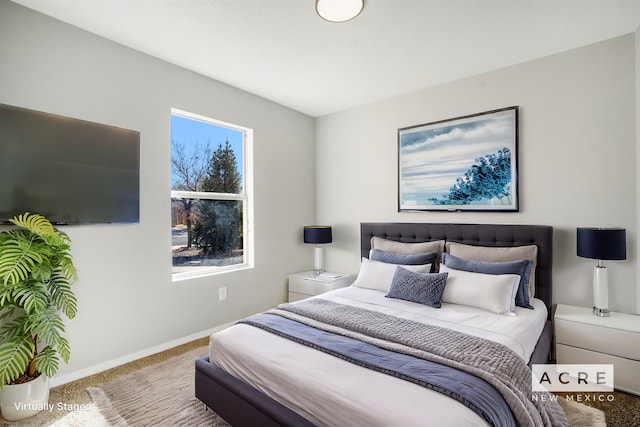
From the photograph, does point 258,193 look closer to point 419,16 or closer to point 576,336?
point 419,16

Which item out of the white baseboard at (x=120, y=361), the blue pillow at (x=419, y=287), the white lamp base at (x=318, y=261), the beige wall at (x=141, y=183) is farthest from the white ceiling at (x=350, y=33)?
the white baseboard at (x=120, y=361)

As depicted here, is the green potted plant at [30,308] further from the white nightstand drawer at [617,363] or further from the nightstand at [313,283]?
the white nightstand drawer at [617,363]

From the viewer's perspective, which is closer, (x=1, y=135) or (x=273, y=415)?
(x=273, y=415)

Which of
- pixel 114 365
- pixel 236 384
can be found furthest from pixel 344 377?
pixel 114 365

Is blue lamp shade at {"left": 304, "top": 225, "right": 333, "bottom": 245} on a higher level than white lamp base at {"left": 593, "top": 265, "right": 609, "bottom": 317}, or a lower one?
higher

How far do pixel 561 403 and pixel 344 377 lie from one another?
5.50 feet

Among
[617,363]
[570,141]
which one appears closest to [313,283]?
[617,363]

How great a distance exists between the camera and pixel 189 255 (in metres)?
3.29

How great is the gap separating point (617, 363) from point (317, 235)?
2.87 metres

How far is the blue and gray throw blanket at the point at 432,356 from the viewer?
1.39 metres

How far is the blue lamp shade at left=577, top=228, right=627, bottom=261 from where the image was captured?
234 centimetres

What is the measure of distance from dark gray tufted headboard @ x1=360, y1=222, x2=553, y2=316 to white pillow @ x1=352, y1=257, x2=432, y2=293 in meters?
0.53

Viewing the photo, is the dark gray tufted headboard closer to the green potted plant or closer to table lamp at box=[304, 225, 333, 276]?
table lamp at box=[304, 225, 333, 276]

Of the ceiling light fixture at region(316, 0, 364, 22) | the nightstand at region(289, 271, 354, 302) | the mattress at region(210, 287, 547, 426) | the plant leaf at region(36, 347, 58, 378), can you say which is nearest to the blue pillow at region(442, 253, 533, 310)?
the mattress at region(210, 287, 547, 426)
